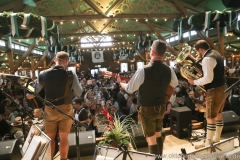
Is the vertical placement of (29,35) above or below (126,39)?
below

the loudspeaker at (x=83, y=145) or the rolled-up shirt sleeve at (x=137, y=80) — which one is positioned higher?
the rolled-up shirt sleeve at (x=137, y=80)

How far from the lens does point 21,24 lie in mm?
4387

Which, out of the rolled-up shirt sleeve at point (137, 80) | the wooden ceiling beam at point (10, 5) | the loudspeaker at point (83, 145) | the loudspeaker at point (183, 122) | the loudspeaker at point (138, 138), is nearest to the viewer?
the rolled-up shirt sleeve at point (137, 80)

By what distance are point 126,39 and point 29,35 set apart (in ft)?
45.6

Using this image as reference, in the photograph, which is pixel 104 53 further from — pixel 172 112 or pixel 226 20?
pixel 172 112

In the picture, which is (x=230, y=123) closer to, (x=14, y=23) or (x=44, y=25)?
(x=44, y=25)

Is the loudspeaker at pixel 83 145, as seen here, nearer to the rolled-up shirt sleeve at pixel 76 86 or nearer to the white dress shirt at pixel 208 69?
the rolled-up shirt sleeve at pixel 76 86

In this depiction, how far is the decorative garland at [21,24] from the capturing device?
425cm

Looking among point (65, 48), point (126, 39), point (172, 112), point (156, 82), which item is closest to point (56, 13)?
point (65, 48)

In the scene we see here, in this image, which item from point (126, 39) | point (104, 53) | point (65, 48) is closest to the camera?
point (65, 48)

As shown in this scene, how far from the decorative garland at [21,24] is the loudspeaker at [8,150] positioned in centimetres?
265

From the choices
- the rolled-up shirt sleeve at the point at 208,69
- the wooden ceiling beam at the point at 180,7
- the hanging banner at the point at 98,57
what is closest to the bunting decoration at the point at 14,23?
the rolled-up shirt sleeve at the point at 208,69

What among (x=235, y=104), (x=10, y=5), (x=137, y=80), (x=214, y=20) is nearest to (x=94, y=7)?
(x=10, y=5)

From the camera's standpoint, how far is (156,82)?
6.45 ft
